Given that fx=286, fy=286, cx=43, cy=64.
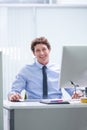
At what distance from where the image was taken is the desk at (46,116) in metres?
2.00

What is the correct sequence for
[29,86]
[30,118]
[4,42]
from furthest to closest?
1. [4,42]
2. [29,86]
3. [30,118]

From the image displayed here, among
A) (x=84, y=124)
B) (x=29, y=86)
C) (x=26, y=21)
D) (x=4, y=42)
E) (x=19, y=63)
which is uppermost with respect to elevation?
(x=26, y=21)

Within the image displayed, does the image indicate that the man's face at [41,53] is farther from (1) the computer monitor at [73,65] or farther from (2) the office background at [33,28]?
(2) the office background at [33,28]

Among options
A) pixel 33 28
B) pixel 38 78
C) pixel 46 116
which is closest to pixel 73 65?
pixel 46 116

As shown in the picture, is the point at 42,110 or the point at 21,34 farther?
the point at 21,34

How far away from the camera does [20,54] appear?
13.3ft

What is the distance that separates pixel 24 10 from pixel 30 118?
2389 mm

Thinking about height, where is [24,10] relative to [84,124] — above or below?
above

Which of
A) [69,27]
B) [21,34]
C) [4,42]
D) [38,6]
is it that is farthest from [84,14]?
[4,42]

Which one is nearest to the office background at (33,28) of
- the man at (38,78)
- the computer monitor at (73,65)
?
the man at (38,78)

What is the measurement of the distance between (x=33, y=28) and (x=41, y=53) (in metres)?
1.33

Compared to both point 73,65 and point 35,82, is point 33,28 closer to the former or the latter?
point 35,82

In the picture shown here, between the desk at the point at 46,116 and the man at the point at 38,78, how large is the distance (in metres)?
0.57

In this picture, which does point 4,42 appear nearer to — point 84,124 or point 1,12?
point 1,12
